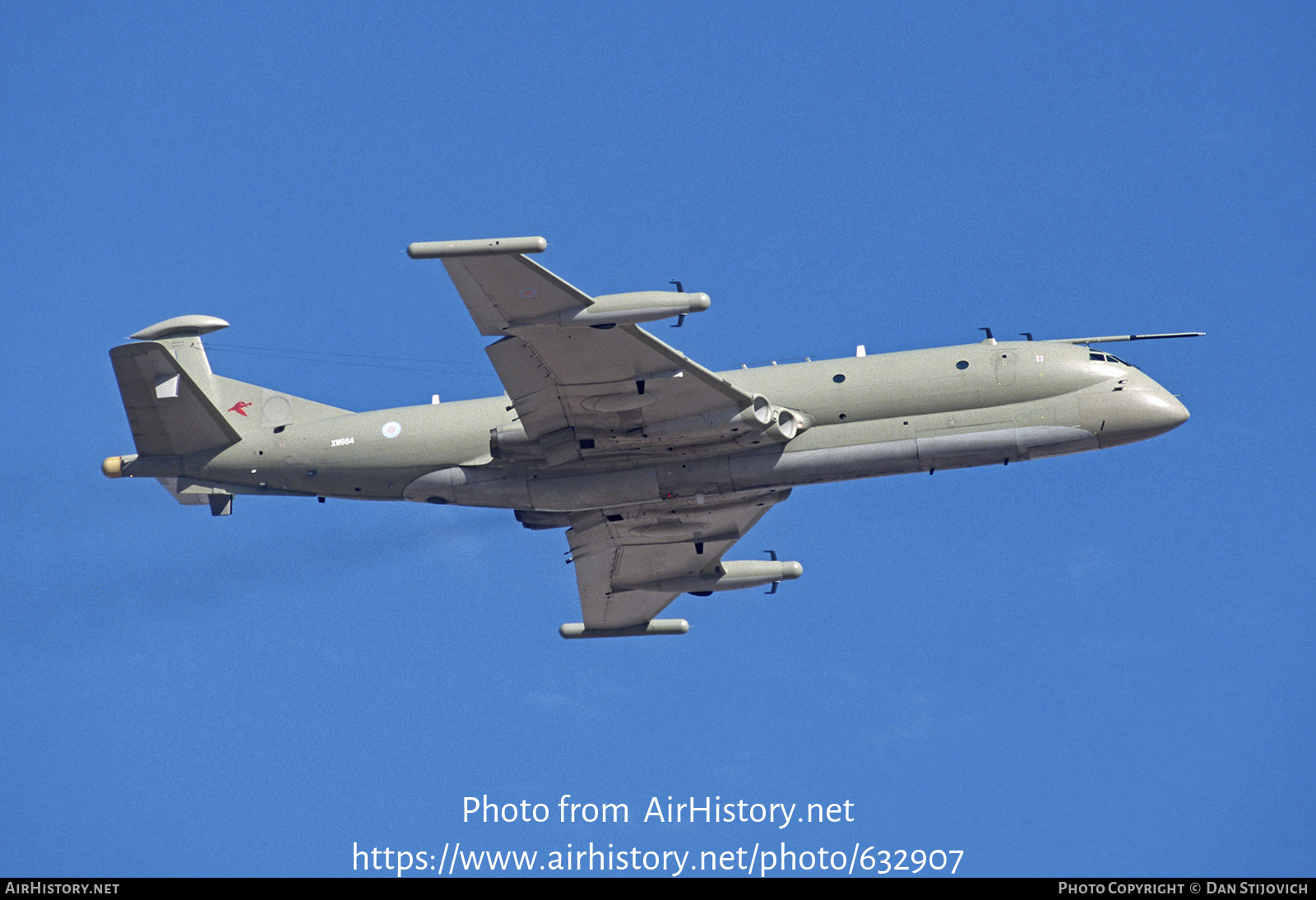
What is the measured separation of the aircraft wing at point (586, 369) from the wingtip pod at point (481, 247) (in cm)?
2

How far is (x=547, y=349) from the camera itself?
42.8 meters

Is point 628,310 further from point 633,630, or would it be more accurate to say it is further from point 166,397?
point 633,630

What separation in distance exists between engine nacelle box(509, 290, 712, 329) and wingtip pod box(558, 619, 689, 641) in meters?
16.4

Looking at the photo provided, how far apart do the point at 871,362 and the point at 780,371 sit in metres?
2.61

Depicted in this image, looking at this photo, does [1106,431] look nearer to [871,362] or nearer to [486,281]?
[871,362]

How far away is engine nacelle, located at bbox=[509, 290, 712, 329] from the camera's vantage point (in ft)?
133

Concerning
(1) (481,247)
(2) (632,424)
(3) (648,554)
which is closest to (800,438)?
(2) (632,424)

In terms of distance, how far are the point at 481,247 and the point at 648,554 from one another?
1695cm

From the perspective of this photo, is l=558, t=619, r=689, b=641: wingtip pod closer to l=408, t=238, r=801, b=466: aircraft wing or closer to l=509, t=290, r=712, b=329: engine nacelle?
l=408, t=238, r=801, b=466: aircraft wing

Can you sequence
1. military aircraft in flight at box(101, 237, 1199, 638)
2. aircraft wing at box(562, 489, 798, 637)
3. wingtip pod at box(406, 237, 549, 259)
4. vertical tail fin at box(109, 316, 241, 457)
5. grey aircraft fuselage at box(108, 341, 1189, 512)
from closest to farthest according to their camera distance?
wingtip pod at box(406, 237, 549, 259)
military aircraft in flight at box(101, 237, 1199, 638)
grey aircraft fuselage at box(108, 341, 1189, 512)
vertical tail fin at box(109, 316, 241, 457)
aircraft wing at box(562, 489, 798, 637)

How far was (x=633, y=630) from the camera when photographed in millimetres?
55375

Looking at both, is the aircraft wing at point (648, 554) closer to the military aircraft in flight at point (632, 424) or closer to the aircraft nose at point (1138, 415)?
the military aircraft in flight at point (632, 424)

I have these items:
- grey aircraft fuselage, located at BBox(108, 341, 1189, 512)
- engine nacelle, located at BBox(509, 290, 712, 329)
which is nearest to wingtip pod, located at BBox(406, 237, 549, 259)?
engine nacelle, located at BBox(509, 290, 712, 329)
